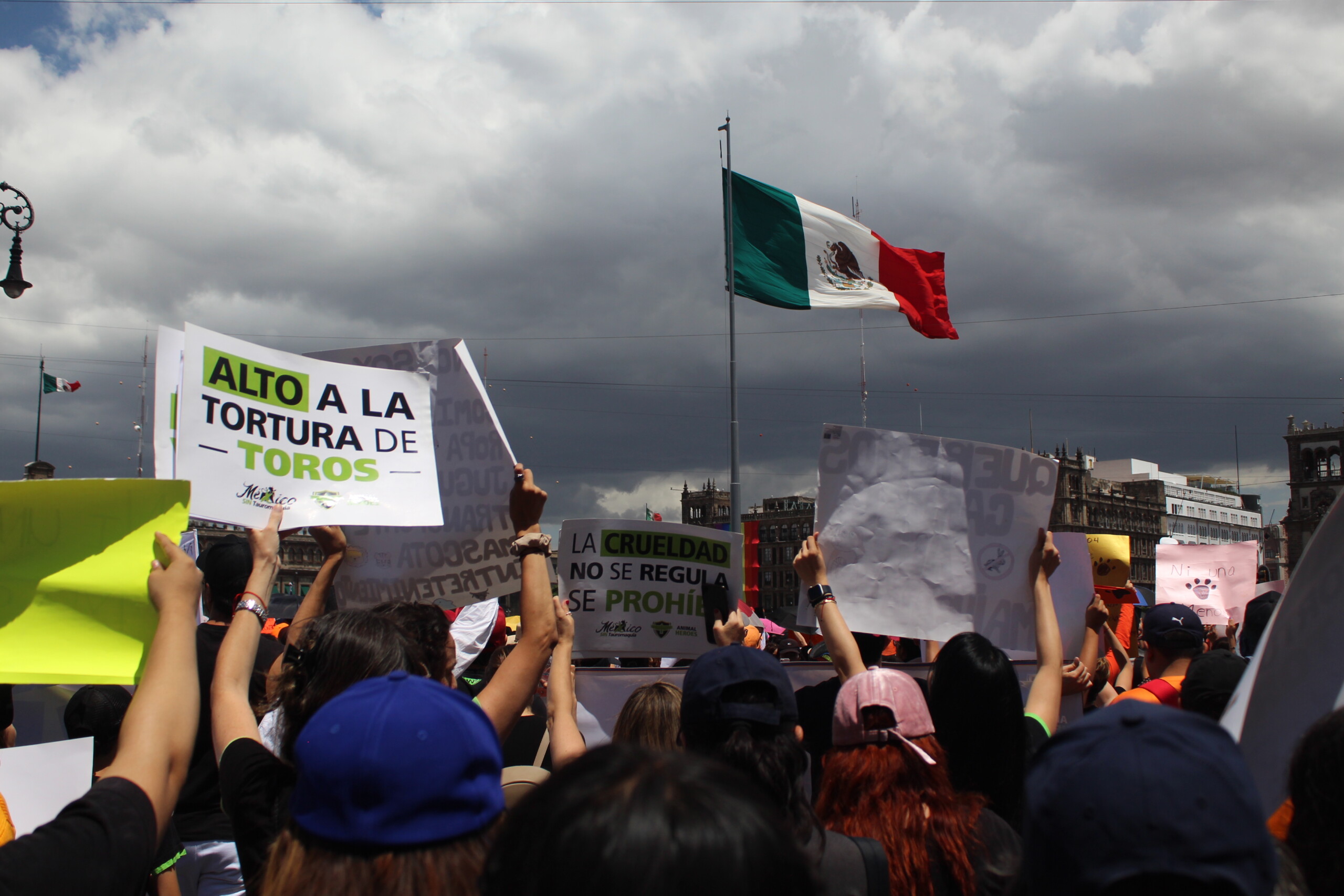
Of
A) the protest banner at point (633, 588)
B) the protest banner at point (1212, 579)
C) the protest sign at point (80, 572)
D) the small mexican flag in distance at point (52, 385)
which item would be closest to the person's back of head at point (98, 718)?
the protest sign at point (80, 572)

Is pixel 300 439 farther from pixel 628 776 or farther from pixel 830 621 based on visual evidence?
pixel 628 776

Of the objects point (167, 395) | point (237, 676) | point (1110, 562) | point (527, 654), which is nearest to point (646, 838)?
point (527, 654)

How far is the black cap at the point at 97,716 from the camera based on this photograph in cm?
409

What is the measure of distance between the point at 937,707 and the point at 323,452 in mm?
3159

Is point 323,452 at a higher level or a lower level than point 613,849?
higher

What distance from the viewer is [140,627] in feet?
9.87

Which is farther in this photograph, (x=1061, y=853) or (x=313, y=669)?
(x=313, y=669)

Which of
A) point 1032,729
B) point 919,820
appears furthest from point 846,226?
point 919,820

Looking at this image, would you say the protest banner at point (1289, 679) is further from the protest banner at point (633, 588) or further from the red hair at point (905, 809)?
the protest banner at point (633, 588)

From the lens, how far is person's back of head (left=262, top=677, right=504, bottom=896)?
155cm

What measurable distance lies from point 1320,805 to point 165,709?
2.27 meters

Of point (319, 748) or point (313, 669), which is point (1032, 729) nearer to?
point (313, 669)

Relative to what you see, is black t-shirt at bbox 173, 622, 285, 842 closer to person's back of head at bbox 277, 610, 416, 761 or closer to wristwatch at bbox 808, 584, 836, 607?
person's back of head at bbox 277, 610, 416, 761

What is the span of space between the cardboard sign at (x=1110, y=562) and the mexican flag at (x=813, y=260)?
560cm
